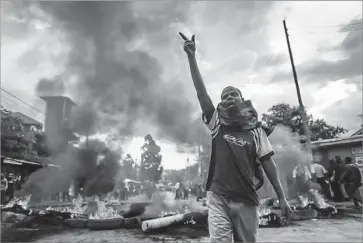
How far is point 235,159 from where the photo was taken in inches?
67.6

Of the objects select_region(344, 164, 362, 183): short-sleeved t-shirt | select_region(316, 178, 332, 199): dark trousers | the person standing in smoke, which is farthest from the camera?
select_region(316, 178, 332, 199): dark trousers

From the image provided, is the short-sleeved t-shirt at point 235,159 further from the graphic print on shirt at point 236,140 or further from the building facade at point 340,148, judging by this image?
the building facade at point 340,148

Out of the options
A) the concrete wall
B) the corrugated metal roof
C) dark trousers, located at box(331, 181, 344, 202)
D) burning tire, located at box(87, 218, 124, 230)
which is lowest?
burning tire, located at box(87, 218, 124, 230)

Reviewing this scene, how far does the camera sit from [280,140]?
10930 mm

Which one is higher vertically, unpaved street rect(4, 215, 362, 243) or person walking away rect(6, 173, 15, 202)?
person walking away rect(6, 173, 15, 202)

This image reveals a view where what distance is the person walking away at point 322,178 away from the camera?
948 cm

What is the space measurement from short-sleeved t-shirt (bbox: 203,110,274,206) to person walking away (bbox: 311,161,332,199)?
9084 millimetres

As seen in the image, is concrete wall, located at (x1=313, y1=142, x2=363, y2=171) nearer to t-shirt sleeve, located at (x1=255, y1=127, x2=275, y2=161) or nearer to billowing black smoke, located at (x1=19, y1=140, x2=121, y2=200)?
t-shirt sleeve, located at (x1=255, y1=127, x2=275, y2=161)

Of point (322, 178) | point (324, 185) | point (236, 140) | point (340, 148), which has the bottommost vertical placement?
point (324, 185)

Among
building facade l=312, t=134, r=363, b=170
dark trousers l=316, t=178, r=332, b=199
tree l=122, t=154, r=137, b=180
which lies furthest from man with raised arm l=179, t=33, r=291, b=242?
tree l=122, t=154, r=137, b=180

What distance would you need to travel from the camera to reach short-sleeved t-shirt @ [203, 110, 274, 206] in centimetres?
169

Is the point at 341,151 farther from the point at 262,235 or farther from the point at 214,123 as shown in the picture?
the point at 214,123

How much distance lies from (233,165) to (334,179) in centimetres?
912

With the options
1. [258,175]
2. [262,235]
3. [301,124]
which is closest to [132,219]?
[262,235]
